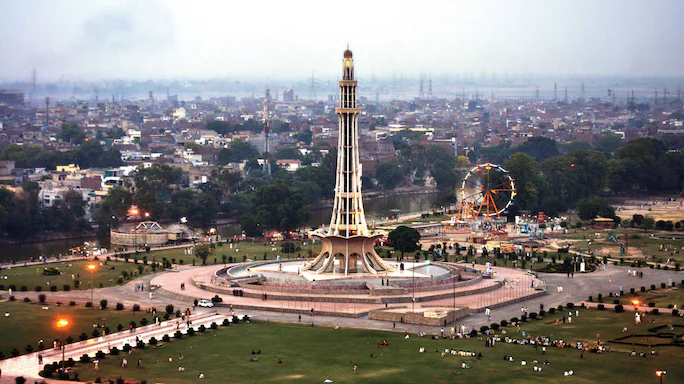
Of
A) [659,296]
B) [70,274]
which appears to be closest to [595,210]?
[659,296]

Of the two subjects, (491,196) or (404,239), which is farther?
(491,196)

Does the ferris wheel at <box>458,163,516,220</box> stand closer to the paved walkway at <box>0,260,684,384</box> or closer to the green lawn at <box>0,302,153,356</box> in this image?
the paved walkway at <box>0,260,684,384</box>

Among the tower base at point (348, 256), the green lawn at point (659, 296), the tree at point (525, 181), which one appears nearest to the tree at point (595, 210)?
the tree at point (525, 181)

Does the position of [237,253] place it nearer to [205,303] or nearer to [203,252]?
[203,252]

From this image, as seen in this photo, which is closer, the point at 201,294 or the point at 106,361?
the point at 106,361

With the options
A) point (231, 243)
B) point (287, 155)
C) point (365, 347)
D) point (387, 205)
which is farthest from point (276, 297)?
point (287, 155)

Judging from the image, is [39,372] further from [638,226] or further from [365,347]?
[638,226]
